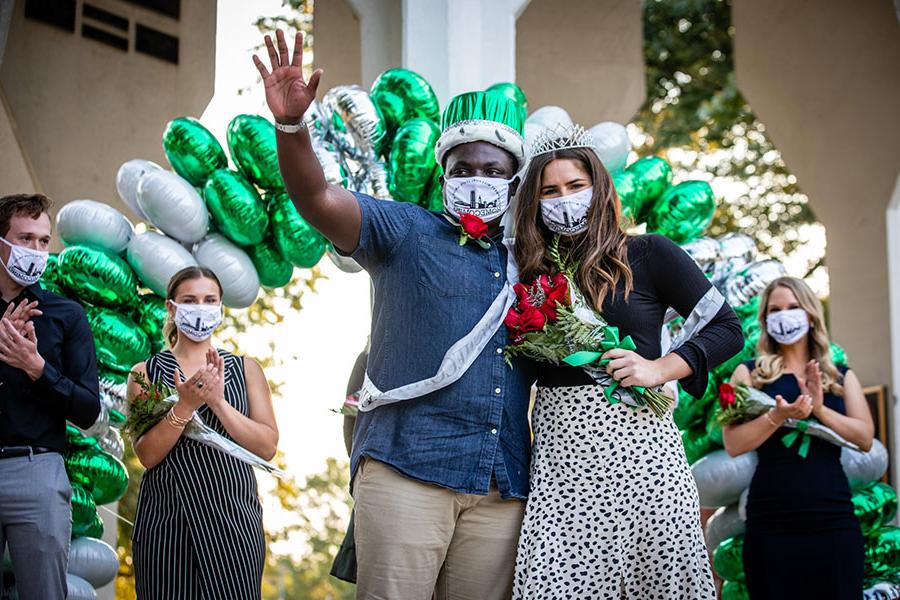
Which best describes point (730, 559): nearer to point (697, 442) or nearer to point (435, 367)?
point (697, 442)

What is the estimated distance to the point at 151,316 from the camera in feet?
16.6

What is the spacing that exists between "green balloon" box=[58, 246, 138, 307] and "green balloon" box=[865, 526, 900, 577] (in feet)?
12.5

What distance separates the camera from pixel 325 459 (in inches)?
580

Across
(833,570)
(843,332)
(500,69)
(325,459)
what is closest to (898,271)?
(843,332)

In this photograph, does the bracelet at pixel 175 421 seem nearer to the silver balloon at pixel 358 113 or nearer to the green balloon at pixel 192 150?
the green balloon at pixel 192 150

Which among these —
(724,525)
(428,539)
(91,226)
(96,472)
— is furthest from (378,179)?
(428,539)

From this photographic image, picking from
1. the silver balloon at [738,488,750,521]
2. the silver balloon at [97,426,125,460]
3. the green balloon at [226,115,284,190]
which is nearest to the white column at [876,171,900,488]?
the silver balloon at [738,488,750,521]

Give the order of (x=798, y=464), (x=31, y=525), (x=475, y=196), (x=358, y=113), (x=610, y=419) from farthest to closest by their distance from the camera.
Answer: (x=358, y=113), (x=798, y=464), (x=31, y=525), (x=475, y=196), (x=610, y=419)

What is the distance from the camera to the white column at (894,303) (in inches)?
330

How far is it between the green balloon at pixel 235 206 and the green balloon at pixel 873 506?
3224 mm

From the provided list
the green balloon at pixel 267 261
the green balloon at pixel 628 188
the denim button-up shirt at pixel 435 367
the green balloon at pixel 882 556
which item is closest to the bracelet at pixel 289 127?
the denim button-up shirt at pixel 435 367

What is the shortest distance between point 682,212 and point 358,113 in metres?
1.67

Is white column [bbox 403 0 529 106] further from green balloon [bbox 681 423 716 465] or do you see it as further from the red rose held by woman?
the red rose held by woman

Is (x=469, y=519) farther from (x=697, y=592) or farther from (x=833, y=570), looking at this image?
(x=833, y=570)
